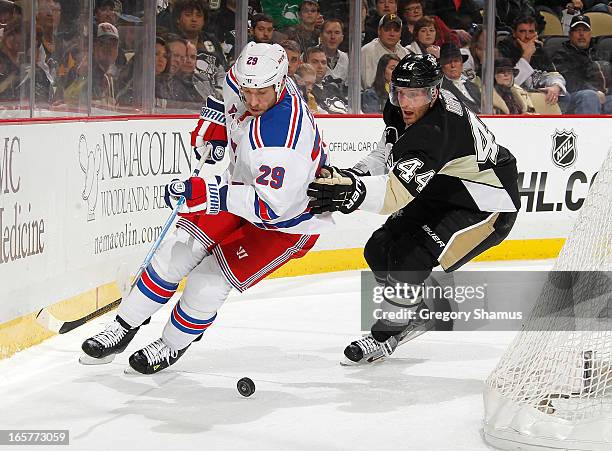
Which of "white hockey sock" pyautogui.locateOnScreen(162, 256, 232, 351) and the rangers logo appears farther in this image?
the rangers logo

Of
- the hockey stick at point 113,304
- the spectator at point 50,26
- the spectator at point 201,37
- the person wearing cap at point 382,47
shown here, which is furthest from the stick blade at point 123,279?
the person wearing cap at point 382,47

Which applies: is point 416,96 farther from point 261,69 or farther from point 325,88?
point 325,88

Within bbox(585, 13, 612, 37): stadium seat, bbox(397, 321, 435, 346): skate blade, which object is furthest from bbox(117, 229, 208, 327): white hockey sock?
bbox(585, 13, 612, 37): stadium seat

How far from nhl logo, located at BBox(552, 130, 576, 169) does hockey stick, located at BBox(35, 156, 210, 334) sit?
3236mm

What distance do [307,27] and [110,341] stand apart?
11.7 ft

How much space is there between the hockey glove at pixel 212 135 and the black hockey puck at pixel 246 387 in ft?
2.85

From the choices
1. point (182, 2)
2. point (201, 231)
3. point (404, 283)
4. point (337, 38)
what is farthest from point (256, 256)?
point (337, 38)

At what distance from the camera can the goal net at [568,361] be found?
276cm

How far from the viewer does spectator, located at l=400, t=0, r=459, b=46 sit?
7.12 m

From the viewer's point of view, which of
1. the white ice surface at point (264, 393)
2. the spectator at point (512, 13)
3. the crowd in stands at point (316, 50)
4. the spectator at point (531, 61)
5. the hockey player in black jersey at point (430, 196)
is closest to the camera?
the white ice surface at point (264, 393)

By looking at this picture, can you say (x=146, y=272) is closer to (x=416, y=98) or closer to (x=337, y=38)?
(x=416, y=98)

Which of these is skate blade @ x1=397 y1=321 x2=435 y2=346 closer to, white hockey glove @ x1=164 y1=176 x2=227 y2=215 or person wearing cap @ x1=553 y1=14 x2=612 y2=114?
white hockey glove @ x1=164 y1=176 x2=227 y2=215

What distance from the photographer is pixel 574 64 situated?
25.7 ft

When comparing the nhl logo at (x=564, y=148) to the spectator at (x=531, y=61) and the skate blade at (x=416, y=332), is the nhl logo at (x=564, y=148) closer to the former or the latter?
the spectator at (x=531, y=61)
